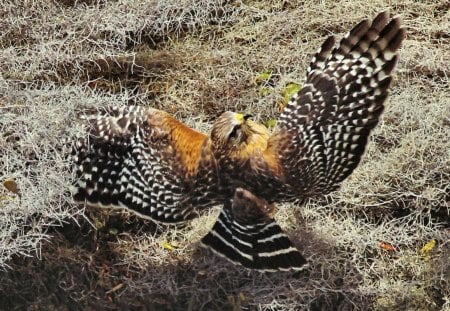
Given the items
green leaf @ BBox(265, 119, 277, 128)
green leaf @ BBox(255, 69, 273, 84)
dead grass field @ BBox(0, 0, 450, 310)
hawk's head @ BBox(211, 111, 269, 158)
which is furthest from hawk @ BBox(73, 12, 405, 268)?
green leaf @ BBox(255, 69, 273, 84)

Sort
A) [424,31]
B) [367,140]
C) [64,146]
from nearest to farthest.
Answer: [367,140]
[64,146]
[424,31]

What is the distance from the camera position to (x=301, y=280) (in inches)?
182

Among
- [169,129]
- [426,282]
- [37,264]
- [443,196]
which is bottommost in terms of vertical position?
[37,264]

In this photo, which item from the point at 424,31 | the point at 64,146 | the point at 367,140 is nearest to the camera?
the point at 367,140

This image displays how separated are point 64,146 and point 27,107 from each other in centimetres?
40

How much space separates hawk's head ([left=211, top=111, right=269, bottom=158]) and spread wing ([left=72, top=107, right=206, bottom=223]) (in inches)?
6.6

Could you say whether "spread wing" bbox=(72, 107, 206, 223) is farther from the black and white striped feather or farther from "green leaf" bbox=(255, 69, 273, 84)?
"green leaf" bbox=(255, 69, 273, 84)

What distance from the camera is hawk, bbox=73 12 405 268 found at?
408cm

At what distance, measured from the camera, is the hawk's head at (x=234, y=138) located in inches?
160

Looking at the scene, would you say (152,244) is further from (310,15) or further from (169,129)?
(310,15)

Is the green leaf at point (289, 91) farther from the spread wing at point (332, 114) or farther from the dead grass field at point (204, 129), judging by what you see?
the spread wing at point (332, 114)

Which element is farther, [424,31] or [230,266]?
[424,31]

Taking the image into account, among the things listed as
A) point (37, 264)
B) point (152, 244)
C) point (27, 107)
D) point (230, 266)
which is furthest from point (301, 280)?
point (27, 107)

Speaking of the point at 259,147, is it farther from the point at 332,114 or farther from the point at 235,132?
the point at 332,114
